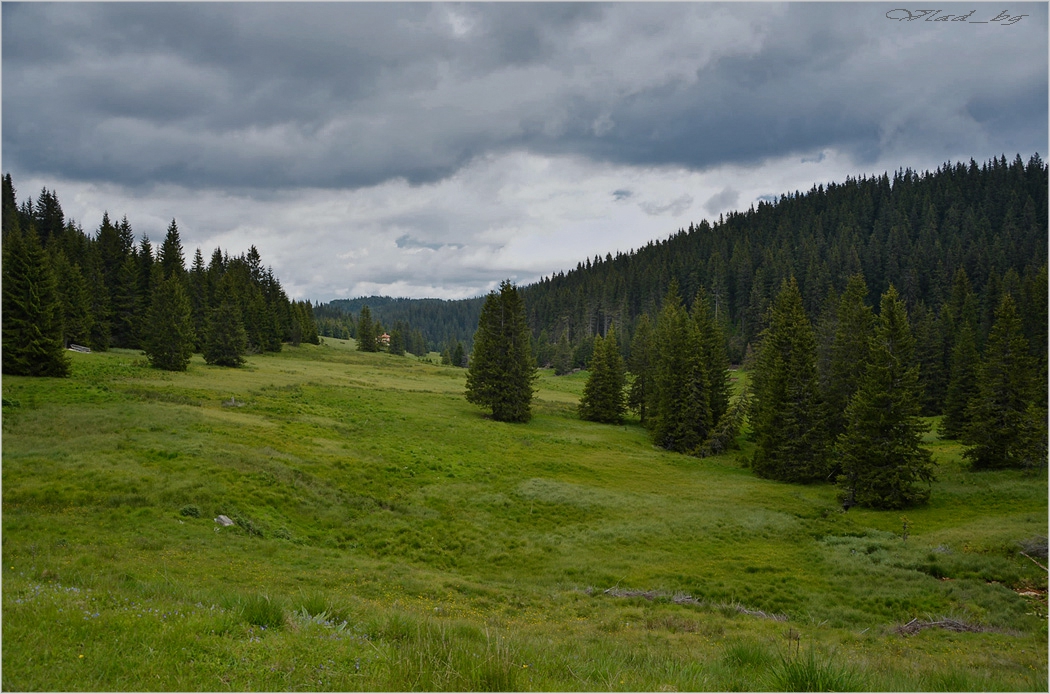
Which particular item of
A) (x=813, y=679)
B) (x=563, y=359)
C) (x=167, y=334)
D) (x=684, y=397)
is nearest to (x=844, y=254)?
(x=563, y=359)

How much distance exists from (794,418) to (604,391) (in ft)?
92.7

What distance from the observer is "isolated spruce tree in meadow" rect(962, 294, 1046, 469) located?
3572 centimetres

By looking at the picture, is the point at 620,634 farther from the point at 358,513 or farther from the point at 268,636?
the point at 358,513

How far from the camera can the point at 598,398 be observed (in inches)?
2650

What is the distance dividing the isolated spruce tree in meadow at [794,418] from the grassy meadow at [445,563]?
2778 mm

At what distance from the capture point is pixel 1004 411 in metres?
36.4

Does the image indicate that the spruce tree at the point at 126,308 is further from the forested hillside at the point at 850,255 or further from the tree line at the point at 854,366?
the forested hillside at the point at 850,255

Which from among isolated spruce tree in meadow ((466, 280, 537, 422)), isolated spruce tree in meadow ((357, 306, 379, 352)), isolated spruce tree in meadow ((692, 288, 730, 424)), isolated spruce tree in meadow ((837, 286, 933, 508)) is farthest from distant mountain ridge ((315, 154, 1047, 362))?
isolated spruce tree in meadow ((837, 286, 933, 508))

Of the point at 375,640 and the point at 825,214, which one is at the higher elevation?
the point at 825,214

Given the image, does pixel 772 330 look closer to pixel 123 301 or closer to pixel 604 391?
pixel 604 391

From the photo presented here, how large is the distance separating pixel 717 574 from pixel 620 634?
33.9 ft

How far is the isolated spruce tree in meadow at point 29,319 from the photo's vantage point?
1471 inches

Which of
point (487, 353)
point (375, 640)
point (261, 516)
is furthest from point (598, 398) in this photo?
point (375, 640)

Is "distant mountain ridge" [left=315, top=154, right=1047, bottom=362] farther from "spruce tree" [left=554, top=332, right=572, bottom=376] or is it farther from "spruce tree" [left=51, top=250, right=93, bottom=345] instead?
"spruce tree" [left=51, top=250, right=93, bottom=345]
